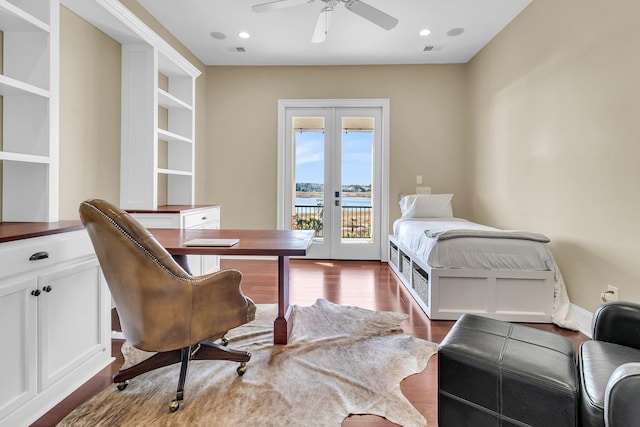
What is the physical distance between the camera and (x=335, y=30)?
374 cm

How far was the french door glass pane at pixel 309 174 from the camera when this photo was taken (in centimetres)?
491

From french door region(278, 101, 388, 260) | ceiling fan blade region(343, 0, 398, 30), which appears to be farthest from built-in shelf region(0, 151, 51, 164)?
french door region(278, 101, 388, 260)

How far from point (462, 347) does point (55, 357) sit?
188 cm

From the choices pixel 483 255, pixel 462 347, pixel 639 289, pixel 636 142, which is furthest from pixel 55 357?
pixel 636 142

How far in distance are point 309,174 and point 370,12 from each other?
8.46 feet

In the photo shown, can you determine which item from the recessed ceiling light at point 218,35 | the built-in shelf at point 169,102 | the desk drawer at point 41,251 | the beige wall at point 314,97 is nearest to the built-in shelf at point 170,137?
the built-in shelf at point 169,102

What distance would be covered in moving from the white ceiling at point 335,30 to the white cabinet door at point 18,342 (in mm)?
2952

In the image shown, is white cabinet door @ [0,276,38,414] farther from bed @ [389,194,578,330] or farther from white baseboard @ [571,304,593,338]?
white baseboard @ [571,304,593,338]

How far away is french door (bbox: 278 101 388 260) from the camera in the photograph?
4875mm

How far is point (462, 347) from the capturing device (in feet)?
4.16

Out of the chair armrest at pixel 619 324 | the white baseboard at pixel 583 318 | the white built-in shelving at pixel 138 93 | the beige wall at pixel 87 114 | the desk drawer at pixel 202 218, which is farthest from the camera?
the desk drawer at pixel 202 218

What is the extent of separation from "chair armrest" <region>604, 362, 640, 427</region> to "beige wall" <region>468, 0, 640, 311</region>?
67.9 inches

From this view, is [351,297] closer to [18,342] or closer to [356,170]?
[356,170]

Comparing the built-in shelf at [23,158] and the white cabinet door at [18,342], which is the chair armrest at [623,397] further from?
the built-in shelf at [23,158]
